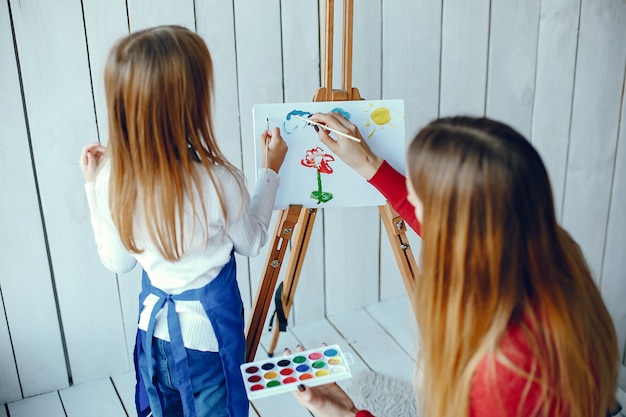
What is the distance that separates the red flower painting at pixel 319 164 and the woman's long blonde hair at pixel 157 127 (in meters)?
0.50

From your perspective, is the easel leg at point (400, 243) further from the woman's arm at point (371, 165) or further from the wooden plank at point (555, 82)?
the wooden plank at point (555, 82)

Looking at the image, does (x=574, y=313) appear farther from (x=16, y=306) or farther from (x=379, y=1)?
(x=16, y=306)

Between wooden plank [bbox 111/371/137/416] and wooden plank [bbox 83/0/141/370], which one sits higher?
wooden plank [bbox 83/0/141/370]

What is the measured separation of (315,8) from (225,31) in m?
0.30

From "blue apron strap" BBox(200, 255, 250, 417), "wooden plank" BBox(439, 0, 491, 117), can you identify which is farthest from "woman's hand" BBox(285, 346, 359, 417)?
"wooden plank" BBox(439, 0, 491, 117)

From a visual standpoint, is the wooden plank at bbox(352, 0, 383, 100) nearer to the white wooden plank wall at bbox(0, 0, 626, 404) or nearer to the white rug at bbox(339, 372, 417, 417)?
the white wooden plank wall at bbox(0, 0, 626, 404)

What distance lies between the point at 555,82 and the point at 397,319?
3.49 ft

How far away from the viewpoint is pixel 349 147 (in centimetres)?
153

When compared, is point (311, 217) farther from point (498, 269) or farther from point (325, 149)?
point (498, 269)

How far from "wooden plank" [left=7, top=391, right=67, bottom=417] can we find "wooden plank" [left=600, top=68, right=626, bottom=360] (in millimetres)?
2032

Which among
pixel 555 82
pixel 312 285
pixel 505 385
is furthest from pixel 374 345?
pixel 505 385

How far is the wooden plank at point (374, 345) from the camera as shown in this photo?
6.68 ft

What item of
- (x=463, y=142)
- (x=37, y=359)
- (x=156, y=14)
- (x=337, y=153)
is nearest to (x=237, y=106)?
(x=156, y=14)

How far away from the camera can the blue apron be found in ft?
4.08
